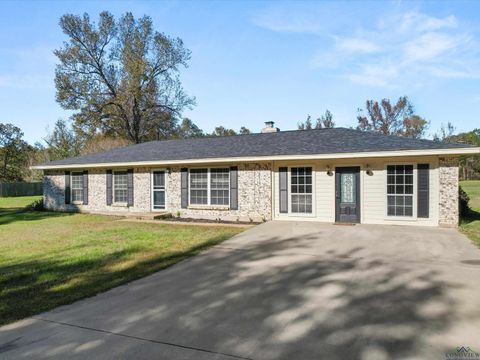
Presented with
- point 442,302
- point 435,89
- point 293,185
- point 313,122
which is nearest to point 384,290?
point 442,302

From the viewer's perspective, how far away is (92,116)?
3131cm

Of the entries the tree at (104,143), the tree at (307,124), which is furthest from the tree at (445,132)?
the tree at (104,143)

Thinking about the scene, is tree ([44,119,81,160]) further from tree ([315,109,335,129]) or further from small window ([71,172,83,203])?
tree ([315,109,335,129])

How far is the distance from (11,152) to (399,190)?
5203cm

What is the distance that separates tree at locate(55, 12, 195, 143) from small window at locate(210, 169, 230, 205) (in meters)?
20.8

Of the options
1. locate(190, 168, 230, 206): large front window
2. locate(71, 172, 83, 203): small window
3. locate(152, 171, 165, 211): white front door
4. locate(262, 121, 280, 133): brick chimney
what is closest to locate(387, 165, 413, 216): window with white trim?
locate(190, 168, 230, 206): large front window

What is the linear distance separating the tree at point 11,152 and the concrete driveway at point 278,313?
50419 mm

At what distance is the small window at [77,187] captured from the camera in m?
16.9

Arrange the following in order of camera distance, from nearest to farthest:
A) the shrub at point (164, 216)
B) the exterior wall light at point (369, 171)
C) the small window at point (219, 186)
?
the exterior wall light at point (369, 171) → the small window at point (219, 186) → the shrub at point (164, 216)

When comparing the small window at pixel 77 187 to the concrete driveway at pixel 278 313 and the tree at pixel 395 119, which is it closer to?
the concrete driveway at pixel 278 313

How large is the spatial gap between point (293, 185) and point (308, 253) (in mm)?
5261

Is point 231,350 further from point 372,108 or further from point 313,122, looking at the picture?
point 372,108

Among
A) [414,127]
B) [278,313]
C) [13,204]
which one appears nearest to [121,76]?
[13,204]
